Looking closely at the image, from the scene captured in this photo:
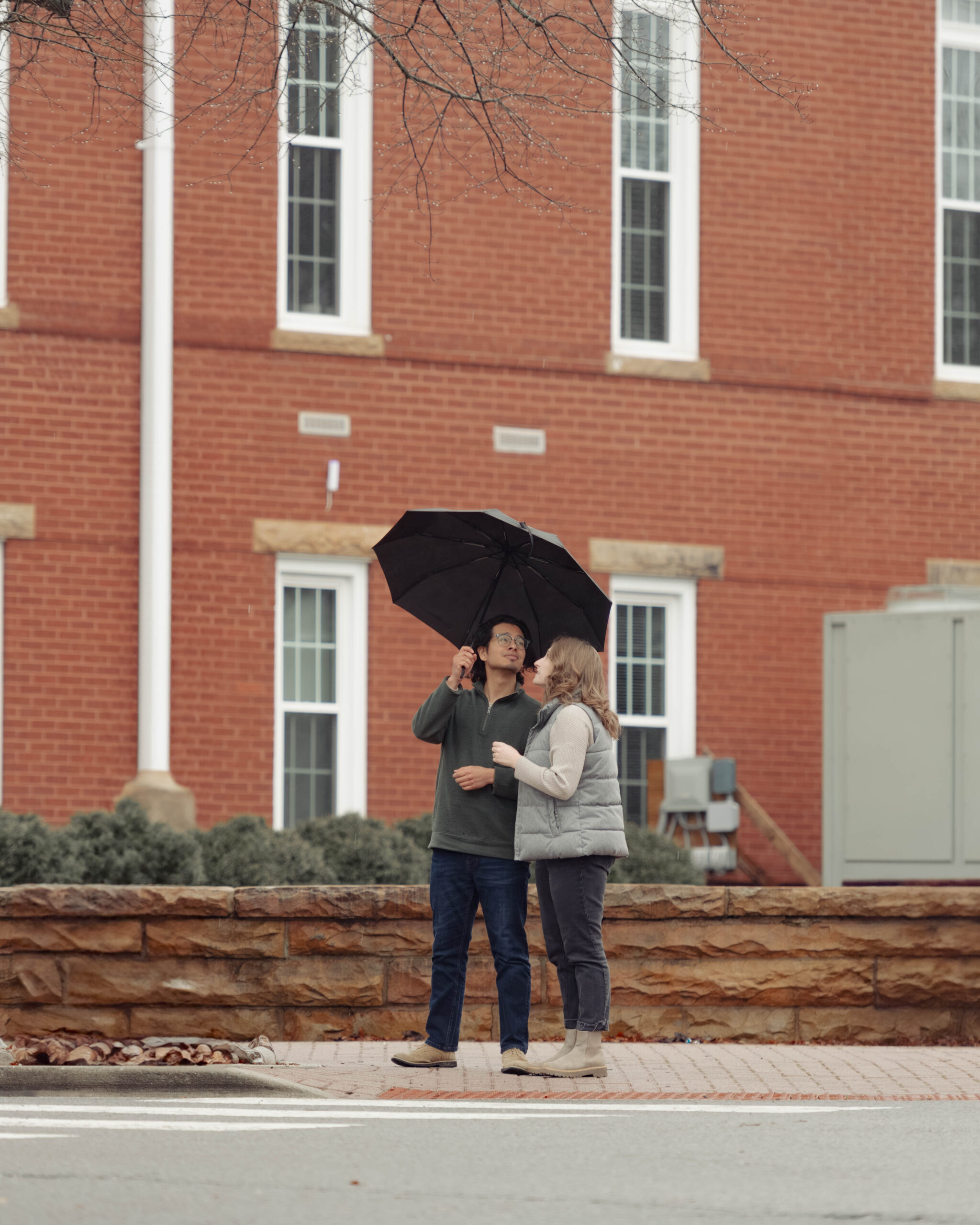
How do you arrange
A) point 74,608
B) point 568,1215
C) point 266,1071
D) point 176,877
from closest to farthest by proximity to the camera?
point 568,1215 < point 266,1071 < point 176,877 < point 74,608

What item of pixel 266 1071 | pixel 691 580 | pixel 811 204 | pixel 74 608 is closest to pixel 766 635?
pixel 691 580

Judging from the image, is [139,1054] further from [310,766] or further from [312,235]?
[312,235]

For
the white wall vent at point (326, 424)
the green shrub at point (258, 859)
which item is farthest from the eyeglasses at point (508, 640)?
the white wall vent at point (326, 424)

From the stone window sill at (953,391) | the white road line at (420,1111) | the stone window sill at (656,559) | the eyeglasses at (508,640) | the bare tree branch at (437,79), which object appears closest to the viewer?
the white road line at (420,1111)

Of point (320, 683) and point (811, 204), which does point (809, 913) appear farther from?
point (811, 204)

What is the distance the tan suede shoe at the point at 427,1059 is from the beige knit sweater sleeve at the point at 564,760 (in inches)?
45.7

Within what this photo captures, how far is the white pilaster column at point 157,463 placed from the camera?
14.4 metres

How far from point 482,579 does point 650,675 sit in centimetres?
772

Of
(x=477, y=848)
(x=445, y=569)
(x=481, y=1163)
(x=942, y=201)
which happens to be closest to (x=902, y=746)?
(x=942, y=201)

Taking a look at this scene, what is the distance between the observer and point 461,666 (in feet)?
26.6

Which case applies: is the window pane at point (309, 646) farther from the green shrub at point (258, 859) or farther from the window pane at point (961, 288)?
the window pane at point (961, 288)

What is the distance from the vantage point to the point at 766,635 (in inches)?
632

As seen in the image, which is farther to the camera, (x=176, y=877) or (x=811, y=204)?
(x=811, y=204)

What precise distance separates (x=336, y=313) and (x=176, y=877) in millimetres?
4743
